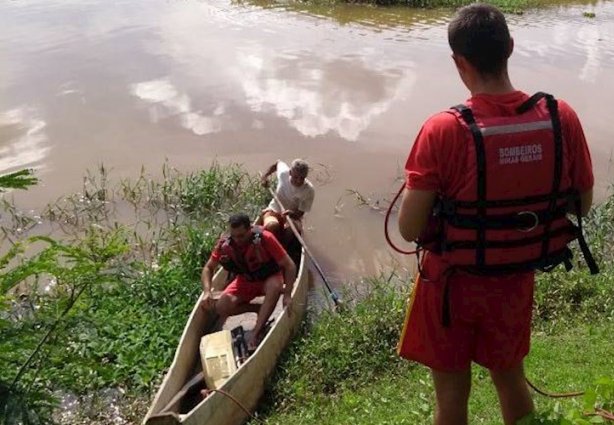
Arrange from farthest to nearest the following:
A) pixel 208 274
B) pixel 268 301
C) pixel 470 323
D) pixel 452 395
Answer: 1. pixel 208 274
2. pixel 268 301
3. pixel 452 395
4. pixel 470 323

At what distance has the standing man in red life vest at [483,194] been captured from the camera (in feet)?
7.91

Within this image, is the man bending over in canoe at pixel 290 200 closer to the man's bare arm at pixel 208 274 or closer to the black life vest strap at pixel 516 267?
the man's bare arm at pixel 208 274

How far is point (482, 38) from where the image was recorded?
240cm

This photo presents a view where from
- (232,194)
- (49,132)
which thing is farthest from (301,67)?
(232,194)

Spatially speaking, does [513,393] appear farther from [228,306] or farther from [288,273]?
[228,306]

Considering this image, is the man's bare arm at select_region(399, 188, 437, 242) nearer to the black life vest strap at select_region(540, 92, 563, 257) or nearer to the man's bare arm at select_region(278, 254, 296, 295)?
the black life vest strap at select_region(540, 92, 563, 257)

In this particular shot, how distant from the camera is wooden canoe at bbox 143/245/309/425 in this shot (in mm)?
4588

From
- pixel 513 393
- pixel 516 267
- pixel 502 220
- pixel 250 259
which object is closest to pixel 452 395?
pixel 513 393

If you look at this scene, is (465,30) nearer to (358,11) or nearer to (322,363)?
(322,363)

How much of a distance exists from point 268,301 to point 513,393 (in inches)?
133

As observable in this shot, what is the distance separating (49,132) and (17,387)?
960 cm

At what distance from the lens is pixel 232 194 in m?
9.01

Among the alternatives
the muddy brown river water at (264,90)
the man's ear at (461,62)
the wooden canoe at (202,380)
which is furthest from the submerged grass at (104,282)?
the man's ear at (461,62)

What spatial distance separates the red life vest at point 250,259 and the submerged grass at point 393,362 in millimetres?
691
